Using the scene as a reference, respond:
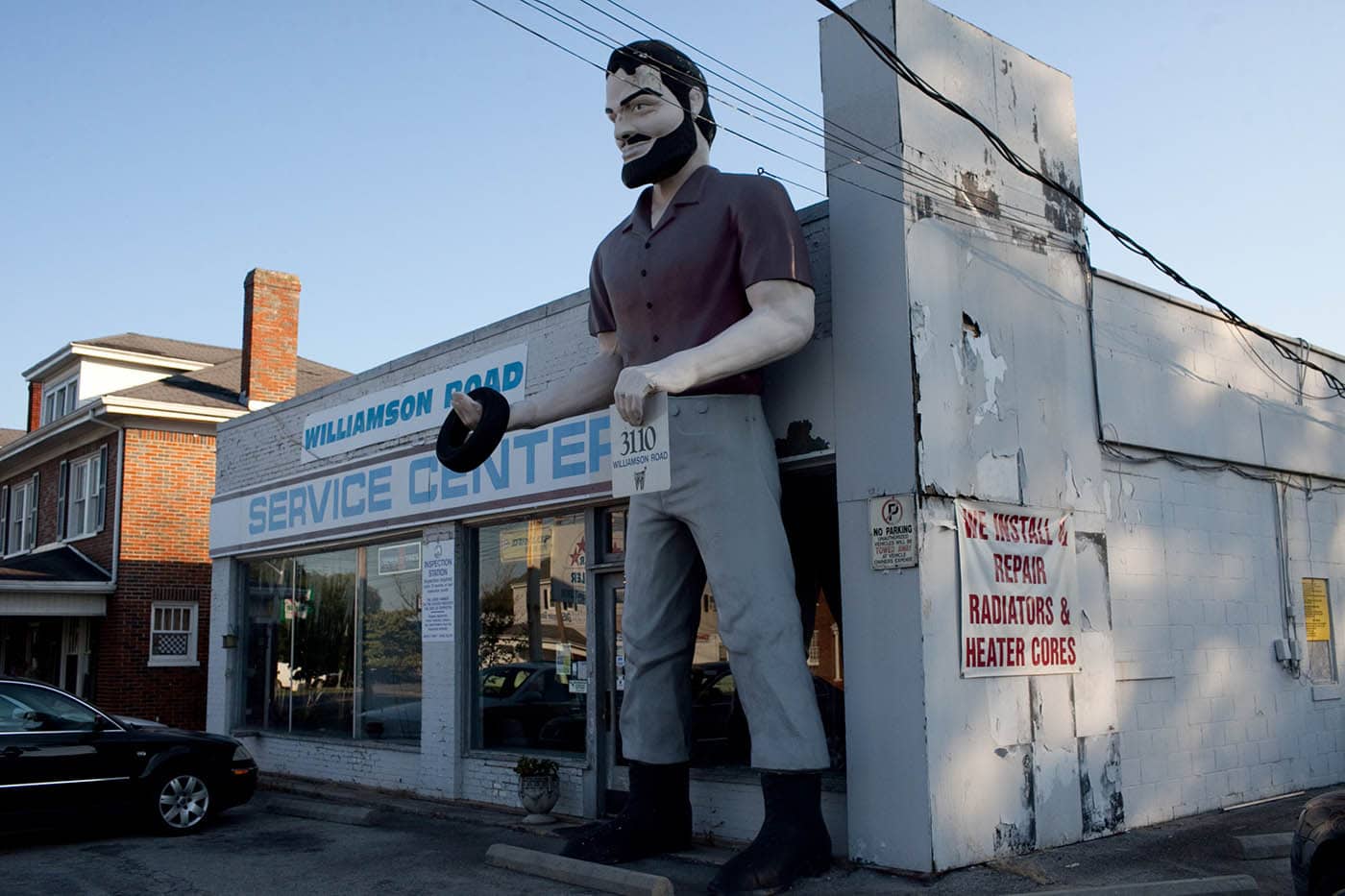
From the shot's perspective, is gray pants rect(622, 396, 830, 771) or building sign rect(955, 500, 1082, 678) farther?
building sign rect(955, 500, 1082, 678)

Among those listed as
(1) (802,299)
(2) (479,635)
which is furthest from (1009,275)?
(2) (479,635)

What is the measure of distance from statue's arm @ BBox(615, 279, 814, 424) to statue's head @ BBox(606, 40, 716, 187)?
1191 millimetres

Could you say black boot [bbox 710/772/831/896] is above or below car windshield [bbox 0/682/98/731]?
below

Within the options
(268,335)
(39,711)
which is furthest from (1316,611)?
(268,335)

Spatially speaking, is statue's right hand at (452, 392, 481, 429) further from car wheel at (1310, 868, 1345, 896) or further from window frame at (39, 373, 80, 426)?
window frame at (39, 373, 80, 426)

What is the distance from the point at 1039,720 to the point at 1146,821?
1.68 m

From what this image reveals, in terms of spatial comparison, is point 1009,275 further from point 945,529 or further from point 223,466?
point 223,466

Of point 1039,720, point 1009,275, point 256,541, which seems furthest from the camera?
point 256,541

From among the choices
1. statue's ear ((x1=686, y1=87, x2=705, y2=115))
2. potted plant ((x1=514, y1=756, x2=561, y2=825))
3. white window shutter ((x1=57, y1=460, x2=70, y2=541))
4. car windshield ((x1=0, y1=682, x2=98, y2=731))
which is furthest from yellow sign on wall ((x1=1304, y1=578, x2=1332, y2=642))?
white window shutter ((x1=57, y1=460, x2=70, y2=541))

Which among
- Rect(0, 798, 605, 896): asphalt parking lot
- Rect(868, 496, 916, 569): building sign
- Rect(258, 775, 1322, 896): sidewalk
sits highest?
Rect(868, 496, 916, 569): building sign

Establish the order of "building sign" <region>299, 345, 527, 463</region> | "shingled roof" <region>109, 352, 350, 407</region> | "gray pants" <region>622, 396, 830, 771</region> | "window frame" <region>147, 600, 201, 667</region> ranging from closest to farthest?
"gray pants" <region>622, 396, 830, 771</region> < "building sign" <region>299, 345, 527, 463</region> < "window frame" <region>147, 600, 201, 667</region> < "shingled roof" <region>109, 352, 350, 407</region>

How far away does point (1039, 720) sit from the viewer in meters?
8.10

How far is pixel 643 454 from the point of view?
766cm

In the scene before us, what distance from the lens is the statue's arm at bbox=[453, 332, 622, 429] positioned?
8789 millimetres
